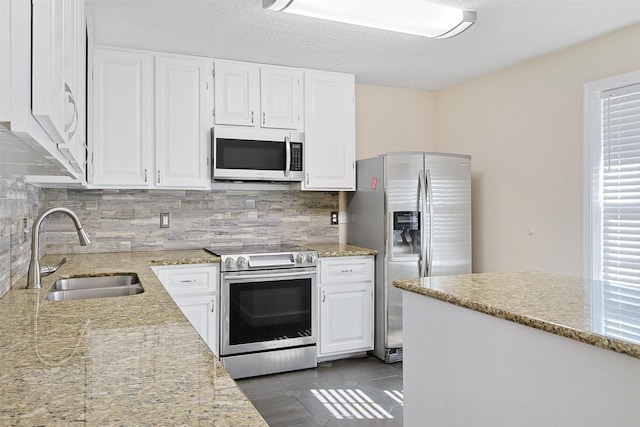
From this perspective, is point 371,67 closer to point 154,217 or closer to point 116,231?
point 154,217

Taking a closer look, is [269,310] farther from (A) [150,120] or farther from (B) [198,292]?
(A) [150,120]

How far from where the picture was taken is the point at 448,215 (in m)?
3.94

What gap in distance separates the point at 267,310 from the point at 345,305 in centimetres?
67

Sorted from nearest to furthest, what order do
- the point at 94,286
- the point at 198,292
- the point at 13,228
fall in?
the point at 13,228, the point at 94,286, the point at 198,292

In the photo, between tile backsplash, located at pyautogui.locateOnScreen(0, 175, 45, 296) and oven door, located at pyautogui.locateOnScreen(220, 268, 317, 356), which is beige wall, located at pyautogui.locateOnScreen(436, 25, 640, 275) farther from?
tile backsplash, located at pyautogui.locateOnScreen(0, 175, 45, 296)

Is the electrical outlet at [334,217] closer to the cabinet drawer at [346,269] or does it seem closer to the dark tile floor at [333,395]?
the cabinet drawer at [346,269]

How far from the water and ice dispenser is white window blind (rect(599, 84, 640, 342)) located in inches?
50.4

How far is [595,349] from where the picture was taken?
1308mm

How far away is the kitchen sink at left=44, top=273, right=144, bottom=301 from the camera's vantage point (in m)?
2.25

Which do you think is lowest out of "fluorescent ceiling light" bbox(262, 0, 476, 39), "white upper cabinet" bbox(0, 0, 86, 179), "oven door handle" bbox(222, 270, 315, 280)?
"oven door handle" bbox(222, 270, 315, 280)

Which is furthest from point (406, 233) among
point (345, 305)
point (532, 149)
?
point (532, 149)

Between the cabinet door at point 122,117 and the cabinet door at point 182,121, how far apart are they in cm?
8

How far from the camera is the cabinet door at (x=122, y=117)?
10.9 ft

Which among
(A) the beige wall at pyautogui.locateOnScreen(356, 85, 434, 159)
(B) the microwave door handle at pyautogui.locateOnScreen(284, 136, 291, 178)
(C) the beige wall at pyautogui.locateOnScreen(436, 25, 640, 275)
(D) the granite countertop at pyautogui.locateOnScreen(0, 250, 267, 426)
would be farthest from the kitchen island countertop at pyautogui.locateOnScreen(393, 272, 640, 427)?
(A) the beige wall at pyautogui.locateOnScreen(356, 85, 434, 159)
